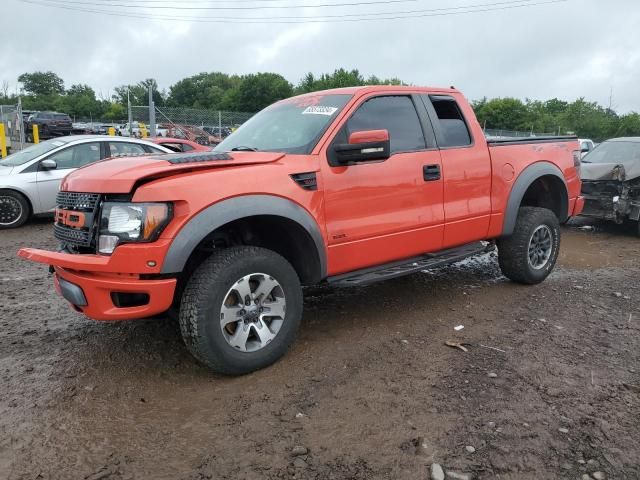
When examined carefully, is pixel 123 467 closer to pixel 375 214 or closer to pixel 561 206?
pixel 375 214

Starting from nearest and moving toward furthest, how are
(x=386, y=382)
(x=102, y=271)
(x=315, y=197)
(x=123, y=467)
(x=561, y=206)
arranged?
(x=123, y=467)
(x=102, y=271)
(x=386, y=382)
(x=315, y=197)
(x=561, y=206)

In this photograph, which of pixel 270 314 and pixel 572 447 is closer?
pixel 572 447

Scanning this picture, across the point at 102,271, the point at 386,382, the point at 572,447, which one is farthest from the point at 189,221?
the point at 572,447

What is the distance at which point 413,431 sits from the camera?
2.77 metres

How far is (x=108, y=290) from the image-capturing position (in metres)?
2.99

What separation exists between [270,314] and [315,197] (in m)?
0.86

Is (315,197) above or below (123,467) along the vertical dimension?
above

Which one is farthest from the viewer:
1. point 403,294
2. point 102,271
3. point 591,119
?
point 591,119

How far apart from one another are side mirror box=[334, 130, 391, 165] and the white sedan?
199 inches

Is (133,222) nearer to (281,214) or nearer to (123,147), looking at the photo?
(281,214)

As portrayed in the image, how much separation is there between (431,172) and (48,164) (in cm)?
642

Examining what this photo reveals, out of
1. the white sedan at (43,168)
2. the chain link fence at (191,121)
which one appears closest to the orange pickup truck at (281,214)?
the white sedan at (43,168)

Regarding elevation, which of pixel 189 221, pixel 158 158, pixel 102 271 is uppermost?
pixel 158 158

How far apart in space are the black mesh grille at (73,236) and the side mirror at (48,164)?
5196mm
